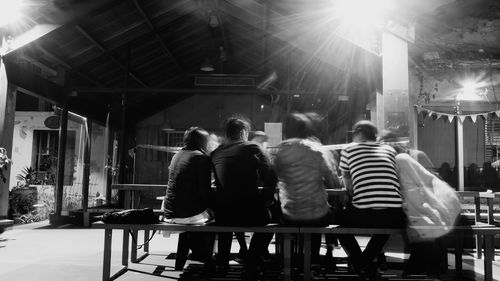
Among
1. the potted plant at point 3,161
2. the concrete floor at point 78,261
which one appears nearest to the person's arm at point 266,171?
the concrete floor at point 78,261

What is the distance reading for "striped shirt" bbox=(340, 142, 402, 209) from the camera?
3.54m

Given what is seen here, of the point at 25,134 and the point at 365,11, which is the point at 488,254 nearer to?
the point at 365,11

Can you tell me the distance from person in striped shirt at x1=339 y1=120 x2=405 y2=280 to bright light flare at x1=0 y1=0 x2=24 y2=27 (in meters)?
5.47

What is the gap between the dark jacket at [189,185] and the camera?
3926 millimetres

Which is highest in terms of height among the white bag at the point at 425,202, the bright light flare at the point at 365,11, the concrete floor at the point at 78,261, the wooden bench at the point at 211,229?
the bright light flare at the point at 365,11

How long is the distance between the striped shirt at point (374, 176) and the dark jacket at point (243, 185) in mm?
708

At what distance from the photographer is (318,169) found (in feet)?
11.8

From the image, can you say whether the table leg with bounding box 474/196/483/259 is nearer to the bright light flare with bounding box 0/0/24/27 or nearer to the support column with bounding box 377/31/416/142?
the support column with bounding box 377/31/416/142

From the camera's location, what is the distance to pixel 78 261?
484 cm

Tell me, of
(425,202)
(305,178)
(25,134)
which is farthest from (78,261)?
(25,134)

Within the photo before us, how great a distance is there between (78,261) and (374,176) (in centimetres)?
342

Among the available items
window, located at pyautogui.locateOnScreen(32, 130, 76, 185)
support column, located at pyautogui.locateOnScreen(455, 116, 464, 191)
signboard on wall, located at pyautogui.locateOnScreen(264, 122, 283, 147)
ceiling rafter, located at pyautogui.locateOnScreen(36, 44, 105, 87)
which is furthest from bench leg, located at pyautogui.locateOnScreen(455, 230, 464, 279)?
window, located at pyautogui.locateOnScreen(32, 130, 76, 185)

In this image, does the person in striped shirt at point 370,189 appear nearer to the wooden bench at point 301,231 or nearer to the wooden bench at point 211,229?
the wooden bench at point 301,231

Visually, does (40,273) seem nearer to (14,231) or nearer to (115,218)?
(115,218)
